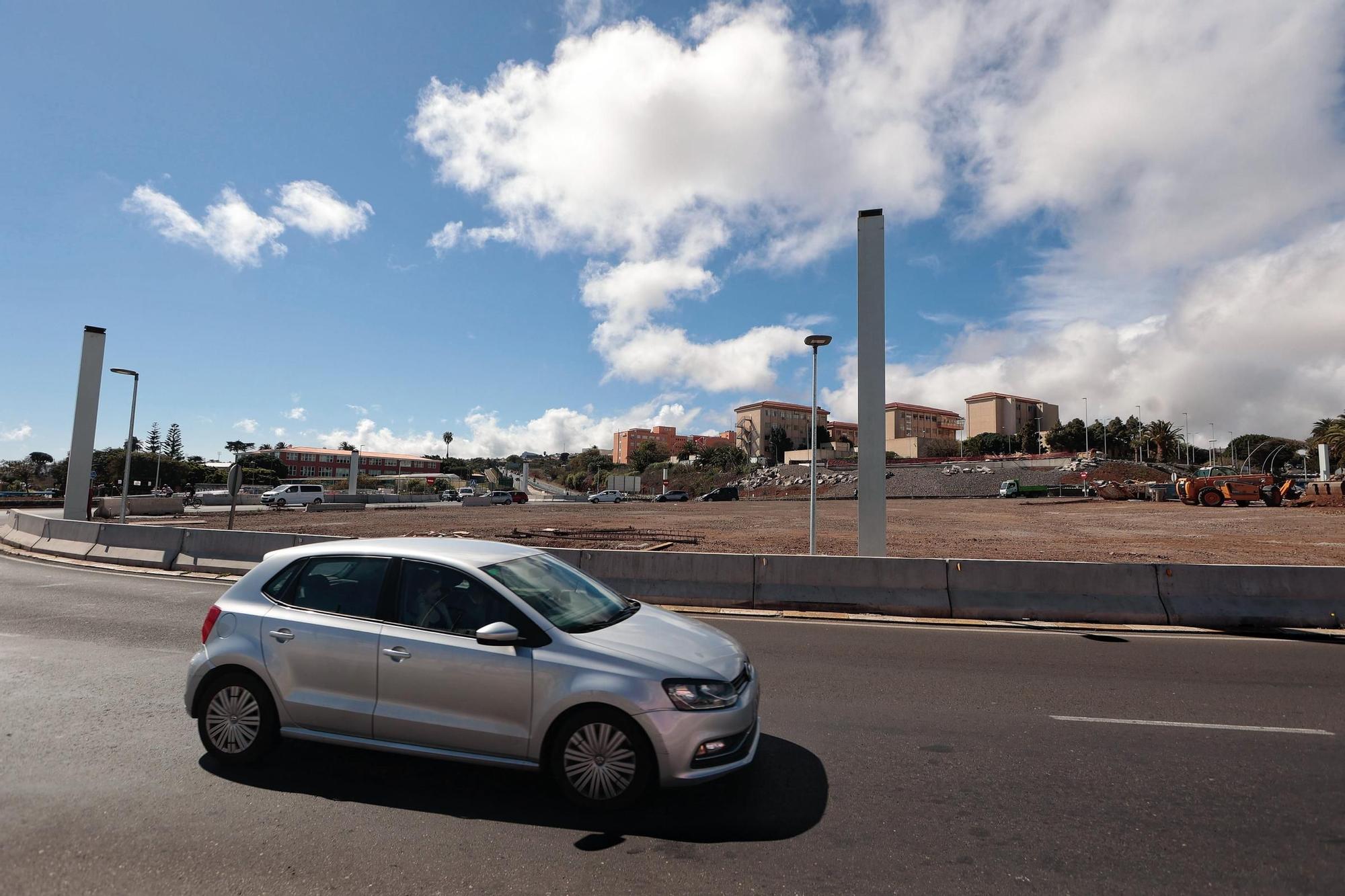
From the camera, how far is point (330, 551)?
15.4ft

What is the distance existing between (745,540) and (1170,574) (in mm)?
14610

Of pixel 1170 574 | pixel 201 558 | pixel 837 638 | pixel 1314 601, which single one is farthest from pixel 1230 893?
pixel 201 558

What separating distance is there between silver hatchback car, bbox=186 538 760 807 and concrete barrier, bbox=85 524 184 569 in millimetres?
14189

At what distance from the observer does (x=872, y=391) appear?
12.4 m

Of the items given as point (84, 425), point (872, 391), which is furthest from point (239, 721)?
point (84, 425)

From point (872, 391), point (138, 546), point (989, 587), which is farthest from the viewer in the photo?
point (138, 546)

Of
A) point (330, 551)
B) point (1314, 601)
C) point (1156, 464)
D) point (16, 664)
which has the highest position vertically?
point (1156, 464)

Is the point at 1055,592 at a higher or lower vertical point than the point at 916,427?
lower

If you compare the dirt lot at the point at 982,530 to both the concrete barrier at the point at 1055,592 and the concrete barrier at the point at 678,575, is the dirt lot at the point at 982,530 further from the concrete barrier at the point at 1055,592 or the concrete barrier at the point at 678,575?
the concrete barrier at the point at 678,575

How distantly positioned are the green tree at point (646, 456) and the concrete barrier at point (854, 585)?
146 meters

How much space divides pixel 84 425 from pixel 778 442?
153 m

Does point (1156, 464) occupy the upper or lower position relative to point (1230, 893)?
upper

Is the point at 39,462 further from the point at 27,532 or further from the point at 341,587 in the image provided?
the point at 341,587

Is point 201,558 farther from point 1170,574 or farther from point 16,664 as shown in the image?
point 1170,574
